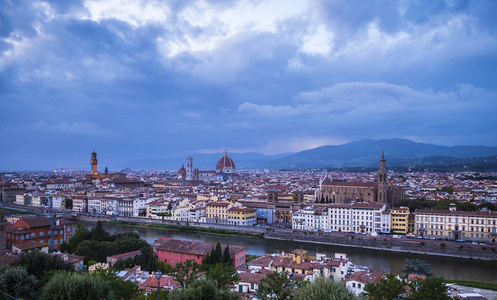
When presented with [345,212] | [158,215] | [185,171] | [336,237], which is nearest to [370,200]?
[345,212]

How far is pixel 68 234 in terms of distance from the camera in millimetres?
21844

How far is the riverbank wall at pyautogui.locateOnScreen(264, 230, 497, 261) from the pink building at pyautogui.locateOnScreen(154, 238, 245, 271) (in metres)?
10.5

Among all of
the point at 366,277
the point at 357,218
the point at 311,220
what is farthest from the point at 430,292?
the point at 311,220

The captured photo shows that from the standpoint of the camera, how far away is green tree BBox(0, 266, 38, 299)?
9664 millimetres

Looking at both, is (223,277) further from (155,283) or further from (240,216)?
(240,216)

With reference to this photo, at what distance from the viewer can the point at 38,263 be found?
12.4 metres

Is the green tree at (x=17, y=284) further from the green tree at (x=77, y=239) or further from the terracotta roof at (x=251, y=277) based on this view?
the green tree at (x=77, y=239)

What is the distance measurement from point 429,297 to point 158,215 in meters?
30.5

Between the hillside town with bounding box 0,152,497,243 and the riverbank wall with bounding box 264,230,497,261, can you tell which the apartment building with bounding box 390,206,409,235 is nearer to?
the hillside town with bounding box 0,152,497,243

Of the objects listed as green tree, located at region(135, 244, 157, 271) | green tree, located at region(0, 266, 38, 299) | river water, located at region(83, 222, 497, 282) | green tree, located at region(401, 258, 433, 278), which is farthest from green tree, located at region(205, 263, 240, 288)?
river water, located at region(83, 222, 497, 282)

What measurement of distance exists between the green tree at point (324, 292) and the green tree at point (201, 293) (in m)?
1.83

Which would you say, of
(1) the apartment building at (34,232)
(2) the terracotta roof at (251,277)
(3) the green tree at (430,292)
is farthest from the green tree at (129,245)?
(3) the green tree at (430,292)

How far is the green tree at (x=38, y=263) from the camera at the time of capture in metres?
12.2

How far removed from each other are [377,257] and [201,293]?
16598 mm
